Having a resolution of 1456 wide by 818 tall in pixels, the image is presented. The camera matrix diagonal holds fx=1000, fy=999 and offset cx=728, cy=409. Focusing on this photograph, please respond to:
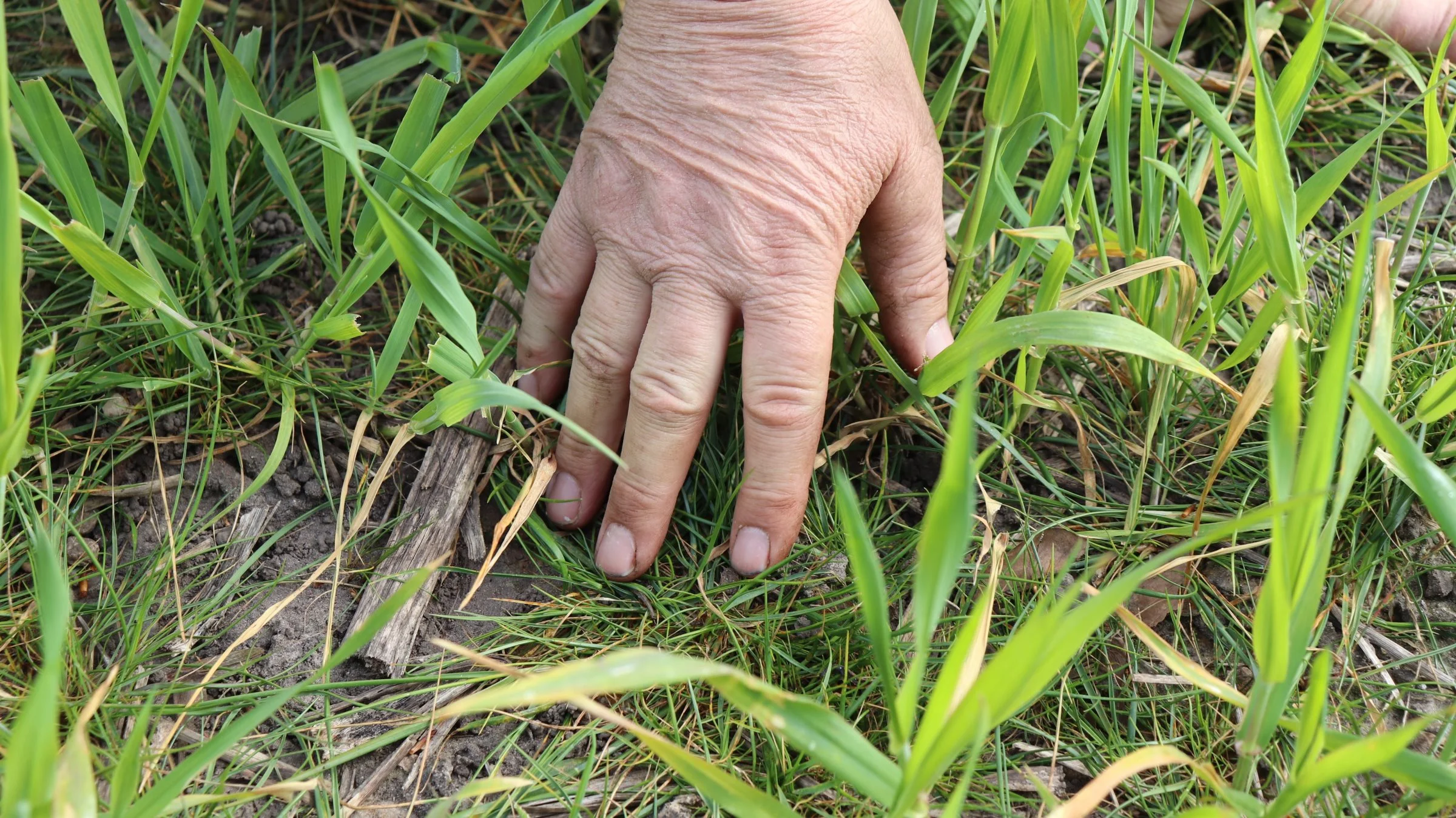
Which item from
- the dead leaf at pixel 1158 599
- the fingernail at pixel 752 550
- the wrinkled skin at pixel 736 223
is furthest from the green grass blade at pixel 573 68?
the dead leaf at pixel 1158 599

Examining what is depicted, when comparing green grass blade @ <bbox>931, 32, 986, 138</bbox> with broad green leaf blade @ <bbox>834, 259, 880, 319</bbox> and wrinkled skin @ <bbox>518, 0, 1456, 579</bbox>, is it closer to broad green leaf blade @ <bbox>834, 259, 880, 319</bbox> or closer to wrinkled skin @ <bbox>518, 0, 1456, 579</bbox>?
wrinkled skin @ <bbox>518, 0, 1456, 579</bbox>

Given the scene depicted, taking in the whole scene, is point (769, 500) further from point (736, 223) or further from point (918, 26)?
point (918, 26)

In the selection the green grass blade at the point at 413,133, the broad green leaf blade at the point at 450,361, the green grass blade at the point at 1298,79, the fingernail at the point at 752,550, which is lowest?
the fingernail at the point at 752,550

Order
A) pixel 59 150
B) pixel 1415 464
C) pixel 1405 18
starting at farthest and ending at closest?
pixel 1405 18, pixel 59 150, pixel 1415 464

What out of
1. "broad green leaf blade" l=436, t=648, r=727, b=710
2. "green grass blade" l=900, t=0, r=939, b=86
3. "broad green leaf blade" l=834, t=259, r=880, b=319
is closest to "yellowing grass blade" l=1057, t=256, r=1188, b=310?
"broad green leaf blade" l=834, t=259, r=880, b=319

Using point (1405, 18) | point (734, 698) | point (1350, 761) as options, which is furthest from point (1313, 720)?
point (1405, 18)

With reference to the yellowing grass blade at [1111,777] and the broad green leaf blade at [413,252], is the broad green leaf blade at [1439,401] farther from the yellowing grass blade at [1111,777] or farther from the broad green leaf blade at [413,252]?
the broad green leaf blade at [413,252]

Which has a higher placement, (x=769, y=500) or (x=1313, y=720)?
(x=1313, y=720)
